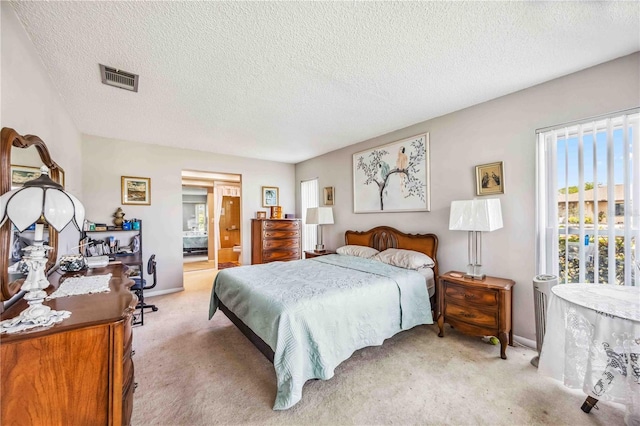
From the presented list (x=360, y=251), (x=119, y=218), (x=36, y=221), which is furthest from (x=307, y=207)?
(x=36, y=221)

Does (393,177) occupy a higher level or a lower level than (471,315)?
higher

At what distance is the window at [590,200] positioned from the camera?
1.99m

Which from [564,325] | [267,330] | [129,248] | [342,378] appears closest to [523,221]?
[564,325]

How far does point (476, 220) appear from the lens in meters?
2.50

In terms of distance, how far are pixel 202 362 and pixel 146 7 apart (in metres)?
2.64

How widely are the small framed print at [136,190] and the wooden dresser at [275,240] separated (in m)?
1.87

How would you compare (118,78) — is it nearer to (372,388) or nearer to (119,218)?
(119,218)

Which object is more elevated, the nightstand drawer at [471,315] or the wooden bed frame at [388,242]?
the wooden bed frame at [388,242]

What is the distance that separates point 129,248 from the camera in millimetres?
3832

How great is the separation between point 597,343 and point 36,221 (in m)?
2.95

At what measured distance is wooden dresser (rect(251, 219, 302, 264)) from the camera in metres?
4.96

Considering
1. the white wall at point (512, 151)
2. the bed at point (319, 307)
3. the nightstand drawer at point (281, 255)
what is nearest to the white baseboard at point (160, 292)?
the nightstand drawer at point (281, 255)

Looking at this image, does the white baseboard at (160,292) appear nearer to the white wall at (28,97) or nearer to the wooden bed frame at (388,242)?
the white wall at (28,97)

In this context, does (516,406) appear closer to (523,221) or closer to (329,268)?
(523,221)
